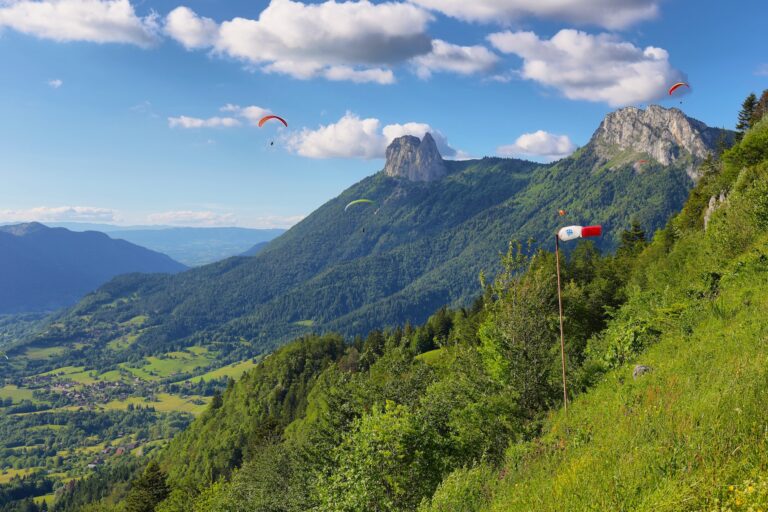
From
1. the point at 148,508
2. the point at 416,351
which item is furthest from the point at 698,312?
the point at 416,351

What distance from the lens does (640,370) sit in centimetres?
1722

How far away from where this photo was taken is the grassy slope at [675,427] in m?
7.77

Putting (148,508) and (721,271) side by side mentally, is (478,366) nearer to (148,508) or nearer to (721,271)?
(721,271)

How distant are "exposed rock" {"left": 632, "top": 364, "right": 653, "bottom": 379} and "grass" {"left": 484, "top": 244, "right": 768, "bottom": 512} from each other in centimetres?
31

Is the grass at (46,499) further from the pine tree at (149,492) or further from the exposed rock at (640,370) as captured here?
the exposed rock at (640,370)

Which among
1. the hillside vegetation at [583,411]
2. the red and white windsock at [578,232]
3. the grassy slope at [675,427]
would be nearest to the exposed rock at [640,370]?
the grassy slope at [675,427]

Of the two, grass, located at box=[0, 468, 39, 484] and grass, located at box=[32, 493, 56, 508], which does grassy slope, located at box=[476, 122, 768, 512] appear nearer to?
grass, located at box=[32, 493, 56, 508]

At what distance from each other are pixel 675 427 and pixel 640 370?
26.6 ft

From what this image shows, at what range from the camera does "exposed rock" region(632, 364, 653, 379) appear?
16894 mm

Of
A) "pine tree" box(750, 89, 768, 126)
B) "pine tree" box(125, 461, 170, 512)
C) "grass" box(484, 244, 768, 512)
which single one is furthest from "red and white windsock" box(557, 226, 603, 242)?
"pine tree" box(750, 89, 768, 126)

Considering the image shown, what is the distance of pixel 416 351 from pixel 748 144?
62.8 meters

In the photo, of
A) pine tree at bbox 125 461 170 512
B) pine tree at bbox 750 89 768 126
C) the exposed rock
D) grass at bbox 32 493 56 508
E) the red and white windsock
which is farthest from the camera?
grass at bbox 32 493 56 508

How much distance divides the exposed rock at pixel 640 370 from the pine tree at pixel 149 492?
206ft

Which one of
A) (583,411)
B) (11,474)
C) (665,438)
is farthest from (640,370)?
(11,474)
